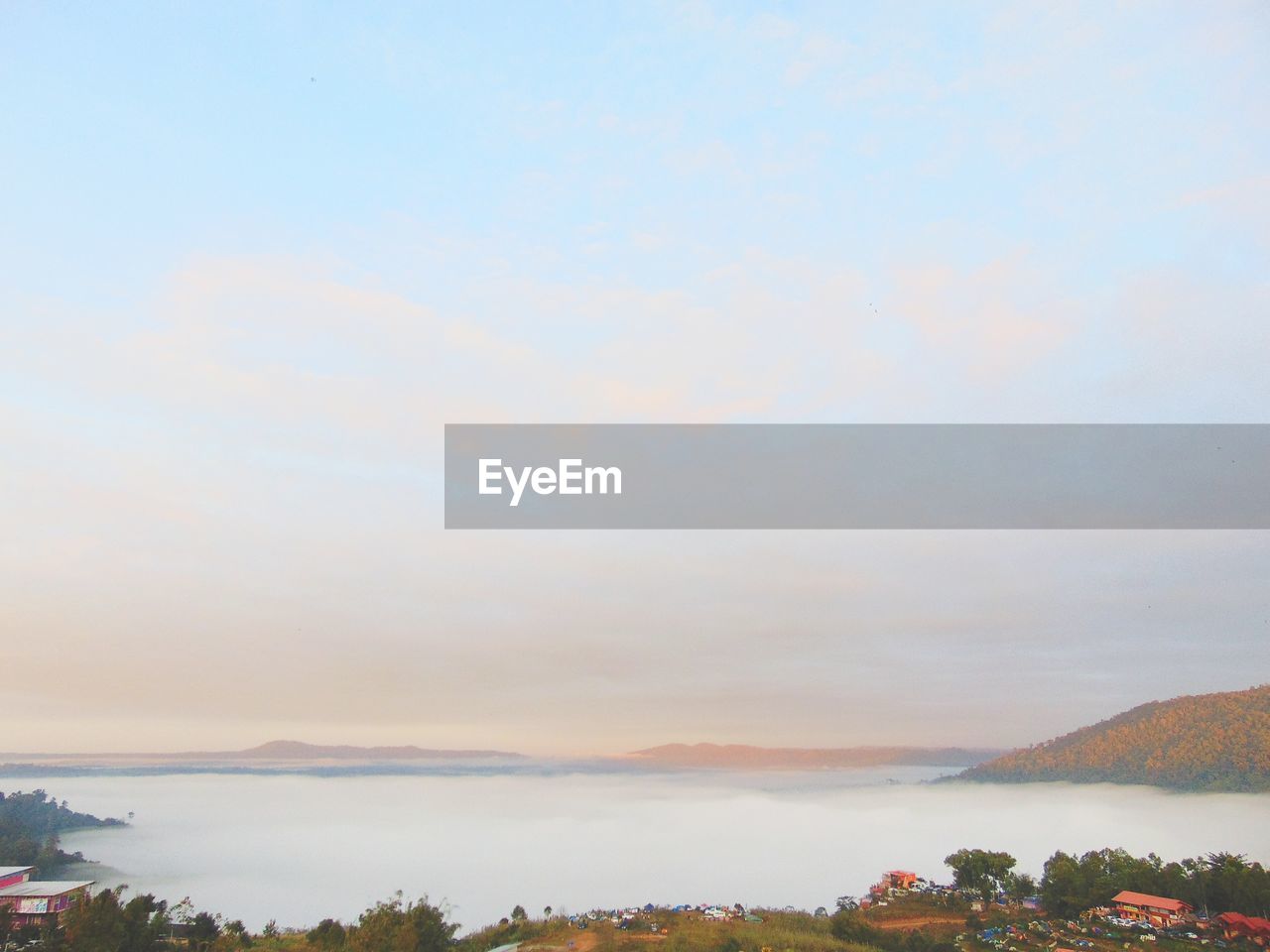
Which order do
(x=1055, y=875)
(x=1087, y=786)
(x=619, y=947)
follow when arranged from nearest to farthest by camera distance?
1. (x=619, y=947)
2. (x=1055, y=875)
3. (x=1087, y=786)

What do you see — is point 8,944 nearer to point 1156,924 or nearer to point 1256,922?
point 1156,924

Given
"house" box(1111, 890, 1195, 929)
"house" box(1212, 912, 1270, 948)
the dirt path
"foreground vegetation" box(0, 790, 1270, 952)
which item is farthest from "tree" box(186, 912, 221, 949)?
"house" box(1212, 912, 1270, 948)

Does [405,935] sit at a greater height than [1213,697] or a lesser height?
lesser

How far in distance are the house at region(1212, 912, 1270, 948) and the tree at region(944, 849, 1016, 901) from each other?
4868mm

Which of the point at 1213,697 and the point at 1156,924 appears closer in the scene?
the point at 1156,924

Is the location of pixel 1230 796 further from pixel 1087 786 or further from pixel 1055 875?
pixel 1055 875

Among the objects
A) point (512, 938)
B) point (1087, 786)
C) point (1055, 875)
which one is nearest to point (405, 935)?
point (512, 938)

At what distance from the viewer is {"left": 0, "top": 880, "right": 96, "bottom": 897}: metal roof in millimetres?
18188

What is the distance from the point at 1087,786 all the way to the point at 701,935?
1892 cm

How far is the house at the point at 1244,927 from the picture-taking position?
56.9ft

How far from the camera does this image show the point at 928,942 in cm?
1809

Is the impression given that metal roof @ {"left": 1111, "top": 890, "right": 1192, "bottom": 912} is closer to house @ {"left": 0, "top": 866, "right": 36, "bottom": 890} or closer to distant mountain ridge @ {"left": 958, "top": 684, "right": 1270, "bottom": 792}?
distant mountain ridge @ {"left": 958, "top": 684, "right": 1270, "bottom": 792}

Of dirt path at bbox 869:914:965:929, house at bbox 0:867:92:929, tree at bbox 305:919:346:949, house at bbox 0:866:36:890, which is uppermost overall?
house at bbox 0:866:36:890

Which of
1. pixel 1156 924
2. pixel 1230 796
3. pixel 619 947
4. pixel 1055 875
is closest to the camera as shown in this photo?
pixel 619 947
